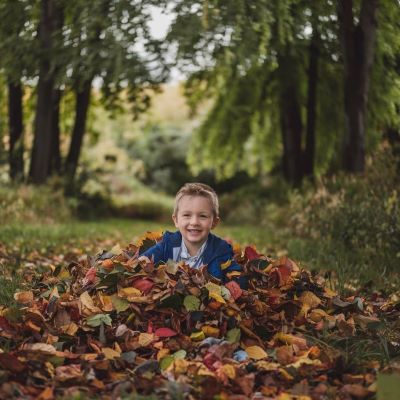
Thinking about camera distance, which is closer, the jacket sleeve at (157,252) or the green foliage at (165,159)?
the jacket sleeve at (157,252)

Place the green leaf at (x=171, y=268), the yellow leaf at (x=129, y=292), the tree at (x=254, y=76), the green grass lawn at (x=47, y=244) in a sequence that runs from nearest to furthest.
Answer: the yellow leaf at (x=129, y=292), the green leaf at (x=171, y=268), the green grass lawn at (x=47, y=244), the tree at (x=254, y=76)

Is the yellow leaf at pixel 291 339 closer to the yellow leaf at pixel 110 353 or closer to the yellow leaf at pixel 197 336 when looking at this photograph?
the yellow leaf at pixel 197 336

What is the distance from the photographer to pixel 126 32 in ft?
29.2

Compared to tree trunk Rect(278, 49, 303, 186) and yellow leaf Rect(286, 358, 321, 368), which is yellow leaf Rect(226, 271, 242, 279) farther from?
tree trunk Rect(278, 49, 303, 186)

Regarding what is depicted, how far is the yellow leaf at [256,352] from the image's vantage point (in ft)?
10.5

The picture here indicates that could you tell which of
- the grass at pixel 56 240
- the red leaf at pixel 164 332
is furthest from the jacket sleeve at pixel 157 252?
the grass at pixel 56 240

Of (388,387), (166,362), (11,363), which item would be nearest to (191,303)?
(166,362)

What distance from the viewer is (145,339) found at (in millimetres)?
3295

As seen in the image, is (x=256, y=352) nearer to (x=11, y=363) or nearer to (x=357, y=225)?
(x=11, y=363)

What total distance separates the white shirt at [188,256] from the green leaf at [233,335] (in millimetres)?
805

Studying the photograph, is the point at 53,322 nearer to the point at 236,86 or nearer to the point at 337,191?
the point at 337,191

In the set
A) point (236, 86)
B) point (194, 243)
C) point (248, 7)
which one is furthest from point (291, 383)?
point (236, 86)

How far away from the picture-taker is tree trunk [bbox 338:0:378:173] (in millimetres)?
8711

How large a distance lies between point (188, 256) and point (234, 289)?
0.59 metres
